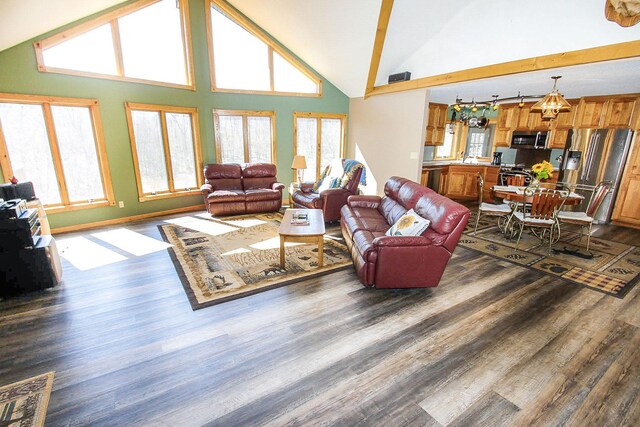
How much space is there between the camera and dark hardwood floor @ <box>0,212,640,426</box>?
1.79 meters

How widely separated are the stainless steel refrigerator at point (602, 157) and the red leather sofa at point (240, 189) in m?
6.10

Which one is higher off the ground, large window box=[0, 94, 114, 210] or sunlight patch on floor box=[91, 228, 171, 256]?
large window box=[0, 94, 114, 210]

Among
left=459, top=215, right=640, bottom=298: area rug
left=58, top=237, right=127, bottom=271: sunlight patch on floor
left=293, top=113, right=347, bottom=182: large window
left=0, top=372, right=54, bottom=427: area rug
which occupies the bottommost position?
left=0, top=372, right=54, bottom=427: area rug

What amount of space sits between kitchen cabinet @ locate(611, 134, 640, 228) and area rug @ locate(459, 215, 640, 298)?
139cm

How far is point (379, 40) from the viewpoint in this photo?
4922 mm

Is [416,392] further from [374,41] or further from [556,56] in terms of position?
[374,41]

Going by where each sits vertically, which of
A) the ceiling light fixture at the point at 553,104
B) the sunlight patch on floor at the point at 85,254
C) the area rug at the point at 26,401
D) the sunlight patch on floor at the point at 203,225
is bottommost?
the area rug at the point at 26,401

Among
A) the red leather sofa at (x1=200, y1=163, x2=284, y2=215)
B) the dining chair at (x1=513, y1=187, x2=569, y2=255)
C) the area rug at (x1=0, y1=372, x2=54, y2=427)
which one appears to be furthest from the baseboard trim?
the dining chair at (x1=513, y1=187, x2=569, y2=255)

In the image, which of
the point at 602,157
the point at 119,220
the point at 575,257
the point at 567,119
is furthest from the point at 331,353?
the point at 567,119

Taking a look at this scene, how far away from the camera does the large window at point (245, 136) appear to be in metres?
6.29

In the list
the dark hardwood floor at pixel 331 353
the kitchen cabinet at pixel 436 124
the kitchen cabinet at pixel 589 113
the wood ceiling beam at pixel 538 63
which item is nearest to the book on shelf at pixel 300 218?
the dark hardwood floor at pixel 331 353

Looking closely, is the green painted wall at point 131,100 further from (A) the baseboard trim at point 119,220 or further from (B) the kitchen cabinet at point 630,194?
(B) the kitchen cabinet at point 630,194

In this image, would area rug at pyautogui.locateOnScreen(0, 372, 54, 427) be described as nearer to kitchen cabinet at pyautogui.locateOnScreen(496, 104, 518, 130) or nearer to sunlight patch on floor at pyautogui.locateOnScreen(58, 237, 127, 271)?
sunlight patch on floor at pyautogui.locateOnScreen(58, 237, 127, 271)

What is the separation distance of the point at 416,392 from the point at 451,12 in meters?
5.44
